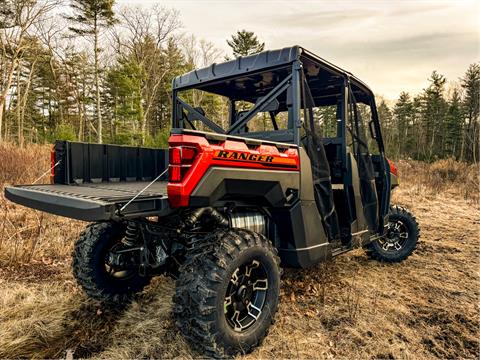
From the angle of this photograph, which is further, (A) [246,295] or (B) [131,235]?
(B) [131,235]

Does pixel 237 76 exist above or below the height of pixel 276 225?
above

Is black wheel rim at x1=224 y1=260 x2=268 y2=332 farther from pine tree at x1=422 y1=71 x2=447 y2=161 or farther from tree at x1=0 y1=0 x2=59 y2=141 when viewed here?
pine tree at x1=422 y1=71 x2=447 y2=161

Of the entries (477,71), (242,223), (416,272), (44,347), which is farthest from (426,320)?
(477,71)

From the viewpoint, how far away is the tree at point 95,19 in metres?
23.0

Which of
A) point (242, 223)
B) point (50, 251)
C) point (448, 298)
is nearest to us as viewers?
point (242, 223)

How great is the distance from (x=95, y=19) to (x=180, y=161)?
25.8 metres

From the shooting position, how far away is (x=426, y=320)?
3.08 m

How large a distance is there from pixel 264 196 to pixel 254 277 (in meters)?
0.65

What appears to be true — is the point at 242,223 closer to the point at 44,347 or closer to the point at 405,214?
the point at 44,347

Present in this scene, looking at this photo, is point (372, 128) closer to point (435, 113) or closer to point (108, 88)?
point (108, 88)

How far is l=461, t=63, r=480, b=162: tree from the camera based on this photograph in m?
34.4

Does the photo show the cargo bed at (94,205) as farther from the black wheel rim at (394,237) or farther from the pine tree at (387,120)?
the pine tree at (387,120)

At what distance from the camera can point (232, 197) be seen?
8.60ft

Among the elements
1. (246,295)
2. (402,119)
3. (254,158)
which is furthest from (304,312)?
(402,119)
